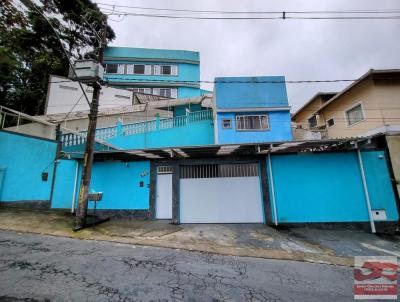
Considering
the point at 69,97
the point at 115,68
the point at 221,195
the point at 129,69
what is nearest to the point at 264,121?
the point at 221,195

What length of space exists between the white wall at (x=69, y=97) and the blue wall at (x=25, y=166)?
7.01 metres

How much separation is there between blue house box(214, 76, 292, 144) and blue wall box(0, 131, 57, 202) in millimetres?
9638

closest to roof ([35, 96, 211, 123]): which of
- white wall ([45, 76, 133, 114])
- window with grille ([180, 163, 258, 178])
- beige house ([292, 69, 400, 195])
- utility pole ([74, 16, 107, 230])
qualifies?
white wall ([45, 76, 133, 114])

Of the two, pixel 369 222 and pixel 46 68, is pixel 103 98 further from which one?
pixel 369 222

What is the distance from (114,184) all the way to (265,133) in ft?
31.9

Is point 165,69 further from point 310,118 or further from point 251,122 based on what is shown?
point 310,118

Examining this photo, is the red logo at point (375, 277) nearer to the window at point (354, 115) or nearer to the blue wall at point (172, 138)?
the window at point (354, 115)

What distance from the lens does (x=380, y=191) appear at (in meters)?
8.18

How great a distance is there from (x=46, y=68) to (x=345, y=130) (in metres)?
26.0

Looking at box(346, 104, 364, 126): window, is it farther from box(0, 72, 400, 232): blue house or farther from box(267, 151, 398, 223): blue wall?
box(267, 151, 398, 223): blue wall

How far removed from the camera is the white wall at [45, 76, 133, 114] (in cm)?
1544

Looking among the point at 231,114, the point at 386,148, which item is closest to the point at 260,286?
the point at 386,148

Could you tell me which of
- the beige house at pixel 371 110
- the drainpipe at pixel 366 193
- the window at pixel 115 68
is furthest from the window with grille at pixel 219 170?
the window at pixel 115 68

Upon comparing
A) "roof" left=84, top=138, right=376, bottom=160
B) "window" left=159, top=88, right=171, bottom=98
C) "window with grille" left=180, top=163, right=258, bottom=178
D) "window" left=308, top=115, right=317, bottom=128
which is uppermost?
"window" left=159, top=88, right=171, bottom=98
